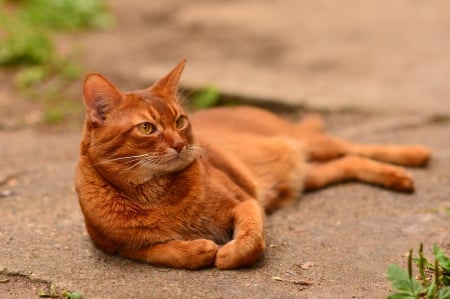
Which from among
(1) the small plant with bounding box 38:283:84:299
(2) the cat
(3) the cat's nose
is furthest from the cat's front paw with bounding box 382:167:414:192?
(1) the small plant with bounding box 38:283:84:299

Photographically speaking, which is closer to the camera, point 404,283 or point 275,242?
point 404,283

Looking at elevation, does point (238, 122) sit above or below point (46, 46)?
above

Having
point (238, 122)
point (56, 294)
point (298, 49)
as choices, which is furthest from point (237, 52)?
point (56, 294)

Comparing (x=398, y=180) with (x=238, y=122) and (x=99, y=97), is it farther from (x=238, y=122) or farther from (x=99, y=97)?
(x=99, y=97)

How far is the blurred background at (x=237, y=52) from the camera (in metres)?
5.83

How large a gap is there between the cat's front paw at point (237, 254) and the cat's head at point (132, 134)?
402 millimetres

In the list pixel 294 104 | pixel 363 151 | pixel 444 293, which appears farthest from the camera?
pixel 294 104

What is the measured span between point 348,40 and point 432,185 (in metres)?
2.90

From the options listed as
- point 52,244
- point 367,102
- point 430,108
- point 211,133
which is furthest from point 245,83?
point 52,244

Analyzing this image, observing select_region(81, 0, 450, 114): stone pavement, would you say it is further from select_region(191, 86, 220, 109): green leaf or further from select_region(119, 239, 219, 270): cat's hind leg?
select_region(119, 239, 219, 270): cat's hind leg

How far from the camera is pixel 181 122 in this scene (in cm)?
318

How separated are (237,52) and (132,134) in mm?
3808

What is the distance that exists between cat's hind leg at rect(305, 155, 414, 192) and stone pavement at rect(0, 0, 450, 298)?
0.20 feet

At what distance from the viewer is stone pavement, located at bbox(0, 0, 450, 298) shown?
118 inches
